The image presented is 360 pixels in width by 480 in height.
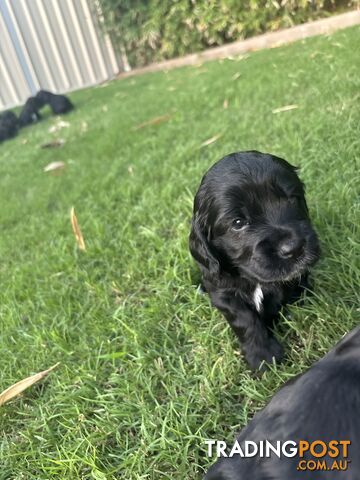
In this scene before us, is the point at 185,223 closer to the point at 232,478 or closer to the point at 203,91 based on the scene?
the point at 232,478

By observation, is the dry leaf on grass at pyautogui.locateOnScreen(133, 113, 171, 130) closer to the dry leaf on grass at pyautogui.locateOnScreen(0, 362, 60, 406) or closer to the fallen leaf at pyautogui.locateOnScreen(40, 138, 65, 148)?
the fallen leaf at pyautogui.locateOnScreen(40, 138, 65, 148)

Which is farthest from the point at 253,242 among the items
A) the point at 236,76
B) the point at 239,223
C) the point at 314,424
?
the point at 236,76

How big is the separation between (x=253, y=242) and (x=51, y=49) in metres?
11.4

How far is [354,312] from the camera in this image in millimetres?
1587

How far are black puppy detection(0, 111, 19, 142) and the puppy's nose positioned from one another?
23.0ft

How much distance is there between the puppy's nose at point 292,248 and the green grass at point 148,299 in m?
0.28

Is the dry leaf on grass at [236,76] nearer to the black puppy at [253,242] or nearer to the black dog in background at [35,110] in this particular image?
the black dog in background at [35,110]

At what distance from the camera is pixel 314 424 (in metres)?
0.81

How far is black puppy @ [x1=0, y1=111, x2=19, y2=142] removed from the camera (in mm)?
7527

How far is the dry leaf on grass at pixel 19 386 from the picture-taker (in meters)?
1.80

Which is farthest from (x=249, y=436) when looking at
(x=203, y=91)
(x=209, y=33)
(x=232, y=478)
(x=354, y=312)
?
(x=209, y=33)

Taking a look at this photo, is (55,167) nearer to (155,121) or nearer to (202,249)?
(155,121)

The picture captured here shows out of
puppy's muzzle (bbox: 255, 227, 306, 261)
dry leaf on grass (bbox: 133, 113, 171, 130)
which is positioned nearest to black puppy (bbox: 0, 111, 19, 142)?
dry leaf on grass (bbox: 133, 113, 171, 130)

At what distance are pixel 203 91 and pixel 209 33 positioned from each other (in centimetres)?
449
